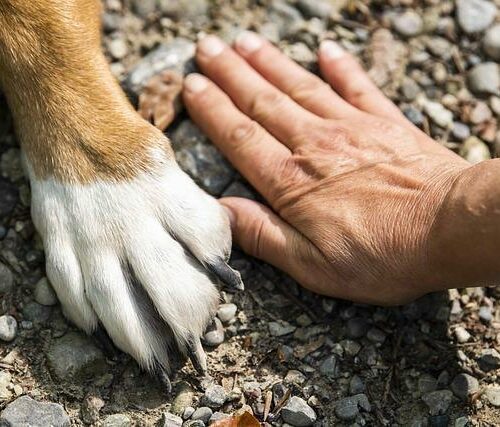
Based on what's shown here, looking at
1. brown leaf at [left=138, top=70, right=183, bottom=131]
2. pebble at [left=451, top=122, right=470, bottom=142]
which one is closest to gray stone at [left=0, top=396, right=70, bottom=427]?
brown leaf at [left=138, top=70, right=183, bottom=131]

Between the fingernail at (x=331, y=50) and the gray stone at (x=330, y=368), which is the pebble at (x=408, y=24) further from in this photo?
the gray stone at (x=330, y=368)

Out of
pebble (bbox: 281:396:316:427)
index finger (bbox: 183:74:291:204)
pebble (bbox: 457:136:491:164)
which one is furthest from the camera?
pebble (bbox: 457:136:491:164)

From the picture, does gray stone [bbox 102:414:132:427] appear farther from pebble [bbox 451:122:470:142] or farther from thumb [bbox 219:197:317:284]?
pebble [bbox 451:122:470:142]

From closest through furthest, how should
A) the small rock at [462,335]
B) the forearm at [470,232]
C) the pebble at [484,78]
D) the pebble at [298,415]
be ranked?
the forearm at [470,232], the pebble at [298,415], the small rock at [462,335], the pebble at [484,78]

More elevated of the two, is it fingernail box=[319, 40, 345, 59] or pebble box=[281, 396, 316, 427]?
fingernail box=[319, 40, 345, 59]

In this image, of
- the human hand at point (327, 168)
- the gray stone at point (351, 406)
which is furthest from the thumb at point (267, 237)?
the gray stone at point (351, 406)

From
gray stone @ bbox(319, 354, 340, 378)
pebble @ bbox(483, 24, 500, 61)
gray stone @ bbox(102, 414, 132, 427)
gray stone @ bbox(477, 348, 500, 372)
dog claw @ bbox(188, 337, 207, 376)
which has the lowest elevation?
gray stone @ bbox(477, 348, 500, 372)

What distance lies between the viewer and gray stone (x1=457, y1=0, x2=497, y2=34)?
12.3ft

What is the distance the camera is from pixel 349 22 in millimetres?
3762

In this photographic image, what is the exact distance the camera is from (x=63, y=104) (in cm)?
283

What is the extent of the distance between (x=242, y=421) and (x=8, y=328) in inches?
35.0

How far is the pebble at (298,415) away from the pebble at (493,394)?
0.62m

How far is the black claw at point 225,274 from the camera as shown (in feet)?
9.01

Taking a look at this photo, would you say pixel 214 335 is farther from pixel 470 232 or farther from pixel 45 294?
pixel 470 232
